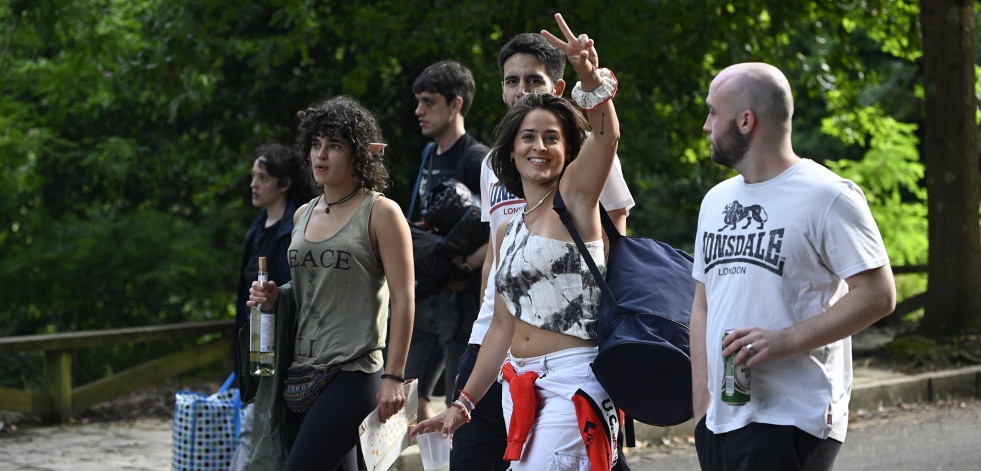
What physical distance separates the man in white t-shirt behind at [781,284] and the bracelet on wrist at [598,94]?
0.53 m

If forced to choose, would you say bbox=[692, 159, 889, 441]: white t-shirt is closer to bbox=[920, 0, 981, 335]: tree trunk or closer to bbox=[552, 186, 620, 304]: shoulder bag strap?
bbox=[552, 186, 620, 304]: shoulder bag strap

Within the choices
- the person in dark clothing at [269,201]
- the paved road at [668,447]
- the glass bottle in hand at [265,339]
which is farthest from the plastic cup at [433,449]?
the paved road at [668,447]

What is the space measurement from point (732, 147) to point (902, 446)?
19.2 feet

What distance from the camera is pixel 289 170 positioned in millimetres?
6398

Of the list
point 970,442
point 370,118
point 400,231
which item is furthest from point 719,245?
point 970,442

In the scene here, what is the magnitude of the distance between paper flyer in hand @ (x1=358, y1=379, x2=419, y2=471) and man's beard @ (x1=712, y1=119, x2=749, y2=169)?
1.89 meters

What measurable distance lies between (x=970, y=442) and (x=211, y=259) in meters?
7.27

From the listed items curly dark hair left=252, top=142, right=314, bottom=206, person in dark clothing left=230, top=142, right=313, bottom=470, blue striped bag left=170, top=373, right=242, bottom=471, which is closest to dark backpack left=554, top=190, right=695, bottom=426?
person in dark clothing left=230, top=142, right=313, bottom=470

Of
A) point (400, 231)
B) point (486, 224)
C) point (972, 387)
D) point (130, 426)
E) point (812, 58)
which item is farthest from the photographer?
point (812, 58)

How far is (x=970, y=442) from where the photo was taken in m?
8.25

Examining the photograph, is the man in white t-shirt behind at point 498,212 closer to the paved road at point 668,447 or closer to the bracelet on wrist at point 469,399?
the bracelet on wrist at point 469,399

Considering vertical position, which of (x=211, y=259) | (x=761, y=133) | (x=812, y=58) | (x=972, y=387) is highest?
(x=812, y=58)

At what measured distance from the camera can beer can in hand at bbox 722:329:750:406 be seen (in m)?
2.95

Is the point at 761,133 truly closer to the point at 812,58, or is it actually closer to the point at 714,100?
the point at 714,100
